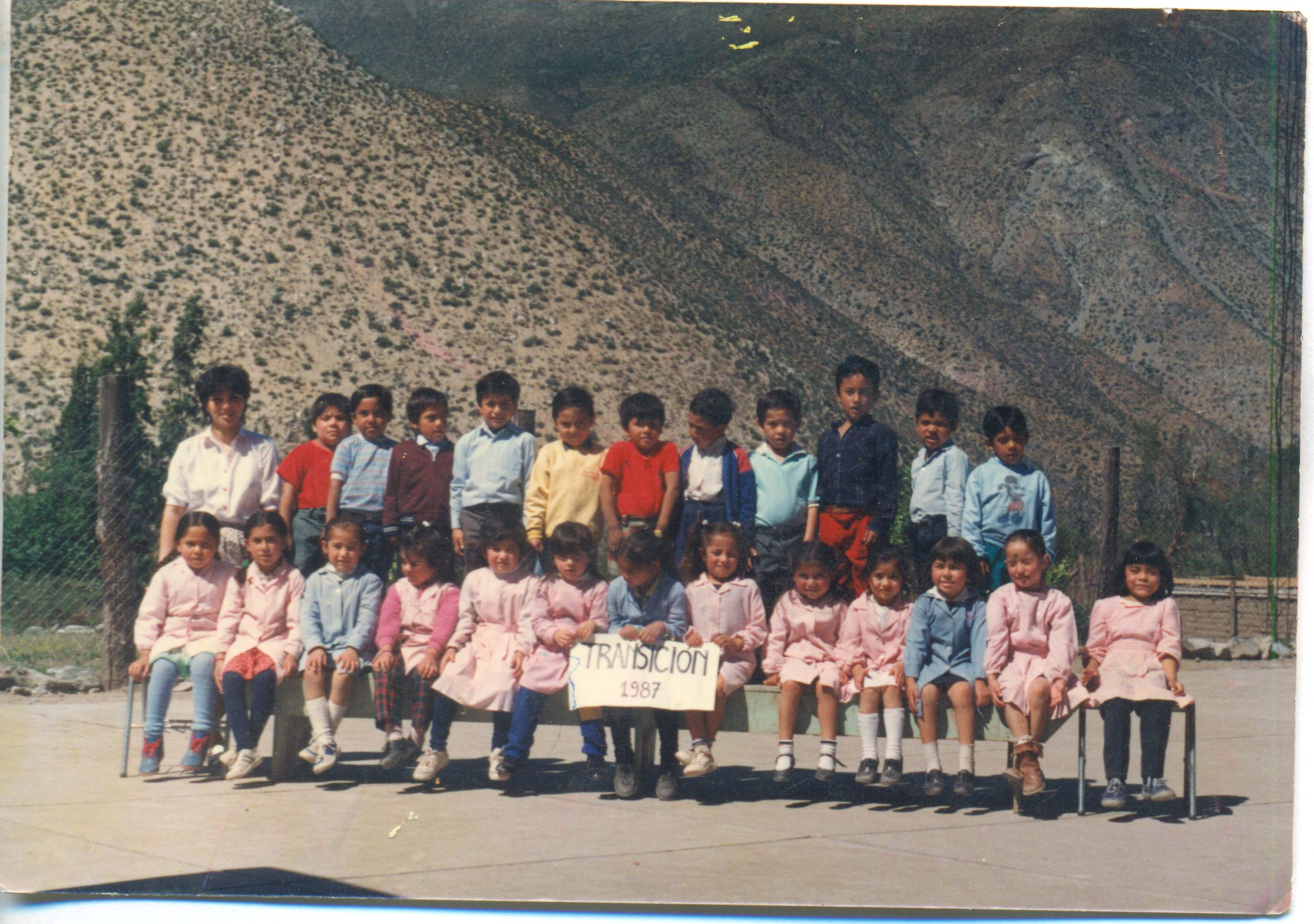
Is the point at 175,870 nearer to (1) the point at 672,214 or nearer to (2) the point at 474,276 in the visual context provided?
(2) the point at 474,276

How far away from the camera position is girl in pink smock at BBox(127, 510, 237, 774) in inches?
200

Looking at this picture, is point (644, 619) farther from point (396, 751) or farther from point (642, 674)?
point (396, 751)

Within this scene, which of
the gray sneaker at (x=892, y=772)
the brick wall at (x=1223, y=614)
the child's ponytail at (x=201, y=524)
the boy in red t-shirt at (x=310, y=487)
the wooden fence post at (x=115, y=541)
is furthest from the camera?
the brick wall at (x=1223, y=614)

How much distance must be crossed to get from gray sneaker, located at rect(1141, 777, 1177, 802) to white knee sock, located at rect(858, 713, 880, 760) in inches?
35.1

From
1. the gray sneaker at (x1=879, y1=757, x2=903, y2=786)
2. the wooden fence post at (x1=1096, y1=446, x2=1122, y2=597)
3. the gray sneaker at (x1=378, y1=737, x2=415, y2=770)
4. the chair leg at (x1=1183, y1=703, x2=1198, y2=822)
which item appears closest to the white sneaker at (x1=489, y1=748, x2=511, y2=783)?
the gray sneaker at (x1=378, y1=737, x2=415, y2=770)

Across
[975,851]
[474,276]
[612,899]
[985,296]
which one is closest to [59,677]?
[612,899]

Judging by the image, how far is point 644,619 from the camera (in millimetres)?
4992

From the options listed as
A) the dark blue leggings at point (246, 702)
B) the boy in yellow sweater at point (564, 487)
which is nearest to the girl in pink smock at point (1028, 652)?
the boy in yellow sweater at point (564, 487)

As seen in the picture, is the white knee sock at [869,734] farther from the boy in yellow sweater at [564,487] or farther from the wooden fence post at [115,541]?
the wooden fence post at [115,541]

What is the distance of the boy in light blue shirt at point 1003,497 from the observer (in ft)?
17.2

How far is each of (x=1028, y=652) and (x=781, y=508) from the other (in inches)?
43.7

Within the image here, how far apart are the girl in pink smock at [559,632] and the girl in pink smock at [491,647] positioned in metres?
0.04

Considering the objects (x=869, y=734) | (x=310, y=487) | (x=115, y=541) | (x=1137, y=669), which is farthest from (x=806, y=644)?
(x=115, y=541)

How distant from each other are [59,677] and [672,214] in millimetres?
40967
